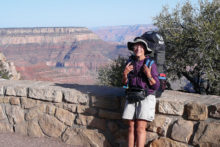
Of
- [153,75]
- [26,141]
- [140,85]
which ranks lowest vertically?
[26,141]

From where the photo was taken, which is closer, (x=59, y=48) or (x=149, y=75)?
(x=149, y=75)

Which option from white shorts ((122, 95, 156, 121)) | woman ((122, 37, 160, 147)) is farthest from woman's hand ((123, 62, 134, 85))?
white shorts ((122, 95, 156, 121))

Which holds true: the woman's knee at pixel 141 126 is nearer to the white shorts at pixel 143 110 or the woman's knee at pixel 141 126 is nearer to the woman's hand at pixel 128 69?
the white shorts at pixel 143 110

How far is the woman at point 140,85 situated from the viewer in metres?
3.03

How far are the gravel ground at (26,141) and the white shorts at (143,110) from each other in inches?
53.4

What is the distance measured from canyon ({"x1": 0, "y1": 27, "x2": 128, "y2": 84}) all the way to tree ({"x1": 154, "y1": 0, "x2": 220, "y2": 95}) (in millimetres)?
93020

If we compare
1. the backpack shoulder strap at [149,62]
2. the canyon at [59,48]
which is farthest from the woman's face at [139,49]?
the canyon at [59,48]

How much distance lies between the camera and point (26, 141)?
411 cm

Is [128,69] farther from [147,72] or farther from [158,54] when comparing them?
[158,54]

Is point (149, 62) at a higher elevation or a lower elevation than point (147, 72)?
higher

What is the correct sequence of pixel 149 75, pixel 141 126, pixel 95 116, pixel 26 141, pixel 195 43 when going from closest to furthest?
pixel 149 75 < pixel 141 126 < pixel 95 116 < pixel 26 141 < pixel 195 43

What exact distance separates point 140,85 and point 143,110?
1.00ft

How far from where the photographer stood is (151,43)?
10.8ft

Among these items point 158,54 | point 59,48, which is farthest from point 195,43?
point 59,48
